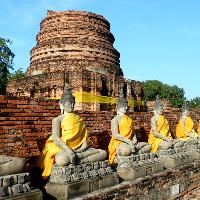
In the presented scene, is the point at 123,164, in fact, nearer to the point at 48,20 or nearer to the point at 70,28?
the point at 70,28

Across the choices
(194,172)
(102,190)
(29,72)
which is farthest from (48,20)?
(102,190)

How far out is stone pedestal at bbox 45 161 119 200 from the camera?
15.8 feet

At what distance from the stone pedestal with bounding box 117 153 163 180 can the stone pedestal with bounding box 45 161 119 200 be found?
0.76 meters

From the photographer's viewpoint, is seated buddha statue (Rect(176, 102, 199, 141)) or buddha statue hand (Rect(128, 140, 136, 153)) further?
seated buddha statue (Rect(176, 102, 199, 141))

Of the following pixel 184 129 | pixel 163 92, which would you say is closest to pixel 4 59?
pixel 184 129

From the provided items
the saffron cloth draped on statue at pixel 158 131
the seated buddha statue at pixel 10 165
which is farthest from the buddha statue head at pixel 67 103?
the saffron cloth draped on statue at pixel 158 131

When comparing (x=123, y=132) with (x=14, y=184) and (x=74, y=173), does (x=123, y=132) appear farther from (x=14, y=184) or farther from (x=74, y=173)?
(x=14, y=184)

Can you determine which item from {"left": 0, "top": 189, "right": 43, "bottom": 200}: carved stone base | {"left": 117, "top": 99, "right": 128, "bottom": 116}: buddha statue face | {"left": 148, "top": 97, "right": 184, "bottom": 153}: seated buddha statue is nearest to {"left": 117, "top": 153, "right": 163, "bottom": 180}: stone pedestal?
{"left": 117, "top": 99, "right": 128, "bottom": 116}: buddha statue face

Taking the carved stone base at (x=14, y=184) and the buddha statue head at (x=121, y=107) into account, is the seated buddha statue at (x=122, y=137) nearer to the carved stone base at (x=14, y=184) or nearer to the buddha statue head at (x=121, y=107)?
the buddha statue head at (x=121, y=107)

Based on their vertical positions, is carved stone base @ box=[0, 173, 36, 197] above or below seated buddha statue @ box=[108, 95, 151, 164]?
below

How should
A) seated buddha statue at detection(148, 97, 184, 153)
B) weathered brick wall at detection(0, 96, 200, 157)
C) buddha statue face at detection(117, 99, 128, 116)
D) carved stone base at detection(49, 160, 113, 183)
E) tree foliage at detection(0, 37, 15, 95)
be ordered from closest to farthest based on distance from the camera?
carved stone base at detection(49, 160, 113, 183)
weathered brick wall at detection(0, 96, 200, 157)
buddha statue face at detection(117, 99, 128, 116)
seated buddha statue at detection(148, 97, 184, 153)
tree foliage at detection(0, 37, 15, 95)

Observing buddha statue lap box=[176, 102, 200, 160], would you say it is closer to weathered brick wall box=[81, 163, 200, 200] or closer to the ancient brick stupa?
weathered brick wall box=[81, 163, 200, 200]

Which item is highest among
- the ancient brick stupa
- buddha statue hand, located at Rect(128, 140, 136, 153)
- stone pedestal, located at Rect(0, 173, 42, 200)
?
the ancient brick stupa

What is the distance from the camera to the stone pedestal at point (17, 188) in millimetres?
4078
